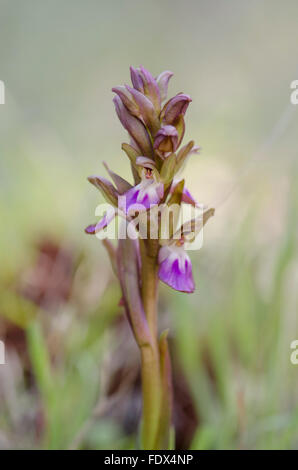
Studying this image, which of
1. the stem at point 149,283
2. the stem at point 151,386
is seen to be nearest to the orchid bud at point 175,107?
the stem at point 149,283

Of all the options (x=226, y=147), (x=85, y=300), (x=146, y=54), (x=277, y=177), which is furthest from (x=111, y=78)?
(x=85, y=300)

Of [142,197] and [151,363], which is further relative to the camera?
[151,363]

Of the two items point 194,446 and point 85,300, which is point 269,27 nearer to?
point 85,300

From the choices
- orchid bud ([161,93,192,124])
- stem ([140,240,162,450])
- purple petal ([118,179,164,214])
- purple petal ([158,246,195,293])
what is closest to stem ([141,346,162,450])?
stem ([140,240,162,450])

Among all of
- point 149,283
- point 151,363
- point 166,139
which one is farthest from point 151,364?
point 166,139

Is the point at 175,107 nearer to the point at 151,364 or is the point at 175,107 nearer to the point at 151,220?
the point at 151,220

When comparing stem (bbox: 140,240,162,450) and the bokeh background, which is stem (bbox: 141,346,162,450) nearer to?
stem (bbox: 140,240,162,450)

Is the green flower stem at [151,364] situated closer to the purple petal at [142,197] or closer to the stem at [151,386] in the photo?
the stem at [151,386]
